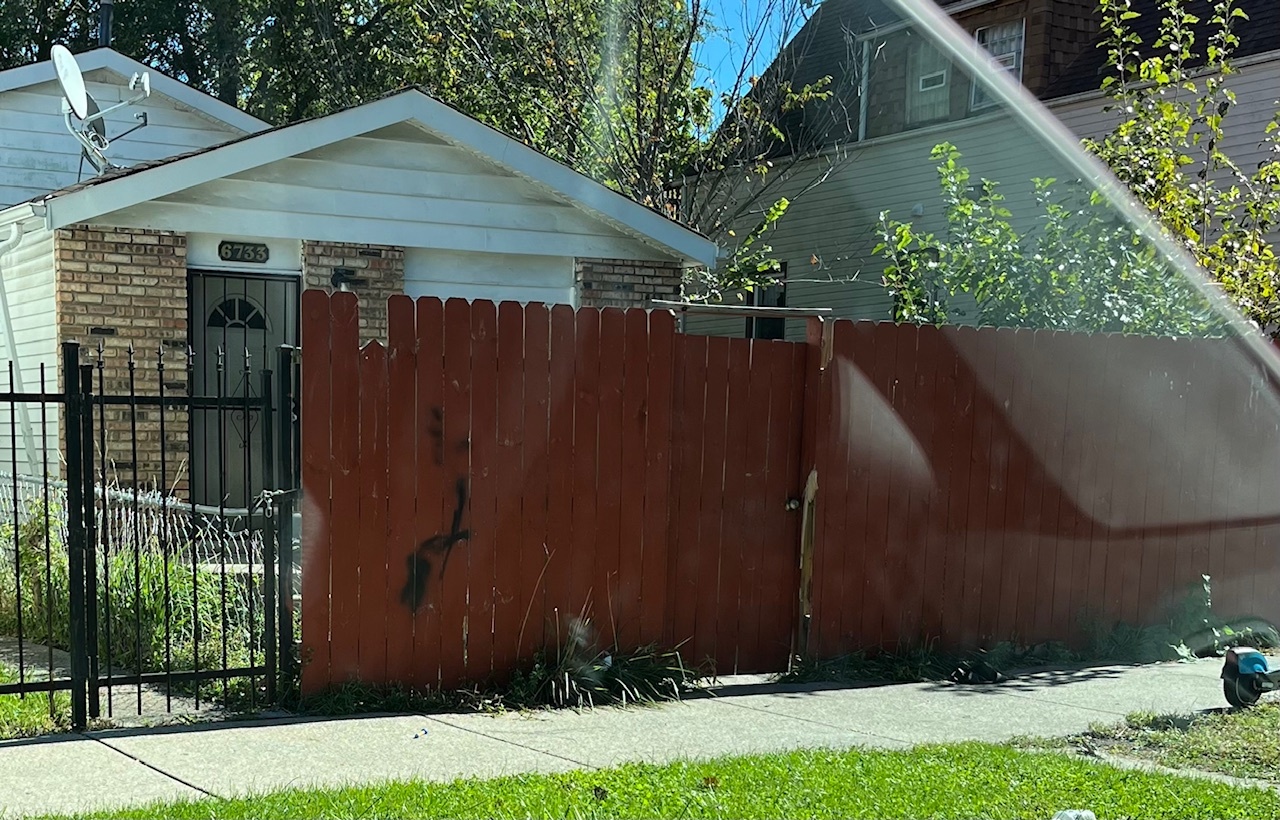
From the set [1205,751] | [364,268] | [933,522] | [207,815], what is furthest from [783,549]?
[364,268]

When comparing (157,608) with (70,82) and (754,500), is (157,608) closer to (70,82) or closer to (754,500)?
(754,500)

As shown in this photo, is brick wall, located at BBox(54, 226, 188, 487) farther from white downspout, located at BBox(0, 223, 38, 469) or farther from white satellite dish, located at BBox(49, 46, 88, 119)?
white satellite dish, located at BBox(49, 46, 88, 119)

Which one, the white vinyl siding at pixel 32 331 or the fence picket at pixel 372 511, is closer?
the fence picket at pixel 372 511

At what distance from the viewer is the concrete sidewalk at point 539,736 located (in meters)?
4.85

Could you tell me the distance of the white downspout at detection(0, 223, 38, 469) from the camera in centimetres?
1019

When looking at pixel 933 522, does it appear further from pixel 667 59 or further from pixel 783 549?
pixel 667 59

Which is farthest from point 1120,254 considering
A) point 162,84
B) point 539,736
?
point 162,84

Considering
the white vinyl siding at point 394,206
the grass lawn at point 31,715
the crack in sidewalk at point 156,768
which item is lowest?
the grass lawn at point 31,715

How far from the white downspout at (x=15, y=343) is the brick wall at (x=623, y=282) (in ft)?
14.7

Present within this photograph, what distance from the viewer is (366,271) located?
10.3 meters

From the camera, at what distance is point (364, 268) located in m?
10.3

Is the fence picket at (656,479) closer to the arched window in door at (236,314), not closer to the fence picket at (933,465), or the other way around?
the fence picket at (933,465)

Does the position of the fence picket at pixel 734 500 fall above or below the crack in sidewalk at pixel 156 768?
above

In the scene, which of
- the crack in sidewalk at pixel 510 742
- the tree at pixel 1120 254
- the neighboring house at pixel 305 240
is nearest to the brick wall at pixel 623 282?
the neighboring house at pixel 305 240
